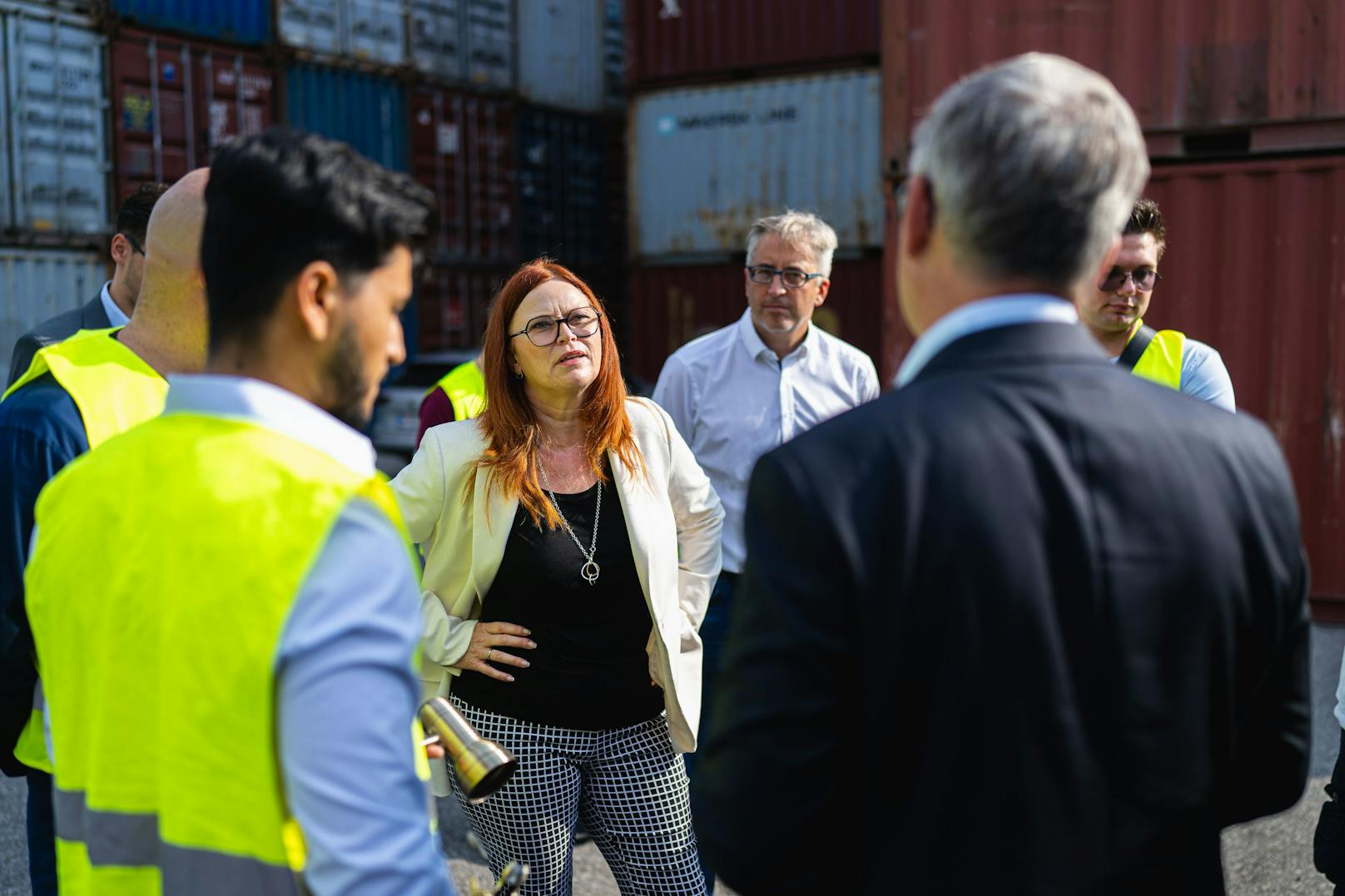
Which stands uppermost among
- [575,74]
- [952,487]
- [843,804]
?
[575,74]

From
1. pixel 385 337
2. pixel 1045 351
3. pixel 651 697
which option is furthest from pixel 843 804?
pixel 651 697

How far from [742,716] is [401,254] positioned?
0.62m

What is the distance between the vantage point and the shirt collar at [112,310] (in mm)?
3010

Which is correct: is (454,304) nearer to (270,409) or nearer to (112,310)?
(112,310)

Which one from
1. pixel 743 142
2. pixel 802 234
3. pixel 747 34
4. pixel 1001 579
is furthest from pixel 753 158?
pixel 1001 579

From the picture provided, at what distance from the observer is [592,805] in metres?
2.60

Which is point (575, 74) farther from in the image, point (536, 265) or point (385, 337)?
point (385, 337)

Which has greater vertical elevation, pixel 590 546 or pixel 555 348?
pixel 555 348

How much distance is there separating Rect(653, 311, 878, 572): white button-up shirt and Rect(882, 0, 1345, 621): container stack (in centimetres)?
395

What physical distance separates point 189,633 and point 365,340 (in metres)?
0.34

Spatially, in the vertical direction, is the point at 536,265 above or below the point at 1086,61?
below

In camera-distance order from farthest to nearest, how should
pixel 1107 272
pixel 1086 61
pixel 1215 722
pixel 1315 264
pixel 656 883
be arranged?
pixel 1086 61 → pixel 1315 264 → pixel 1107 272 → pixel 656 883 → pixel 1215 722

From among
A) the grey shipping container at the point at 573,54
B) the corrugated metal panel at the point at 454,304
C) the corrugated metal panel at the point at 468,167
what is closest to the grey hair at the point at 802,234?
the corrugated metal panel at the point at 454,304

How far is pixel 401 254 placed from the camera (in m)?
1.25
